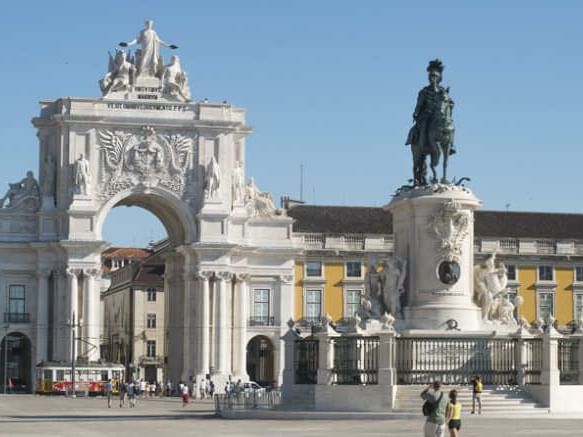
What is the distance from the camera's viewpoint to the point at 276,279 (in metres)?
106

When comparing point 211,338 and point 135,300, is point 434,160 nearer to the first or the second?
point 211,338

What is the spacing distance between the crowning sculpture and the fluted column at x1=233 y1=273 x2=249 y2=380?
176 ft

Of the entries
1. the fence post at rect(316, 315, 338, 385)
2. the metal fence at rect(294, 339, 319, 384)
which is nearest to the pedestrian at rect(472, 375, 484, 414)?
the fence post at rect(316, 315, 338, 385)

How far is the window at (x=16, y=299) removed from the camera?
102m

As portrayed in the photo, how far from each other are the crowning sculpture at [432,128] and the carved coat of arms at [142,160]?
52.8 m

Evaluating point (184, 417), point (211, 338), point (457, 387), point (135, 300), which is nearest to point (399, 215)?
Answer: point (457, 387)

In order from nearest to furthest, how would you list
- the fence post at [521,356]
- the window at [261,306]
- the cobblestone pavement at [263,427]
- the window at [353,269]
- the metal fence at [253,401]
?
the cobblestone pavement at [263,427]
the fence post at [521,356]
the metal fence at [253,401]
the window at [261,306]
the window at [353,269]

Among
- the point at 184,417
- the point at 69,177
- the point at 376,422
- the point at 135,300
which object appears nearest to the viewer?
the point at 376,422

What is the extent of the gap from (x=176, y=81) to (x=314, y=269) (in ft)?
45.7

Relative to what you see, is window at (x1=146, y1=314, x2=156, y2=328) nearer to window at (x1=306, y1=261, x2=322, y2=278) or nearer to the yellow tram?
window at (x1=306, y1=261, x2=322, y2=278)

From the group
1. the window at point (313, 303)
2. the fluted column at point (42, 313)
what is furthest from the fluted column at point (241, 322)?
the fluted column at point (42, 313)

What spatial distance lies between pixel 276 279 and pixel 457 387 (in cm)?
5679

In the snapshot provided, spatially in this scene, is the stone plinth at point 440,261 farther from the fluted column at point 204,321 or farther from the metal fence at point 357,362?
the fluted column at point 204,321

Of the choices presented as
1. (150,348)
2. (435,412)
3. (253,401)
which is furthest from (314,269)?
(435,412)
